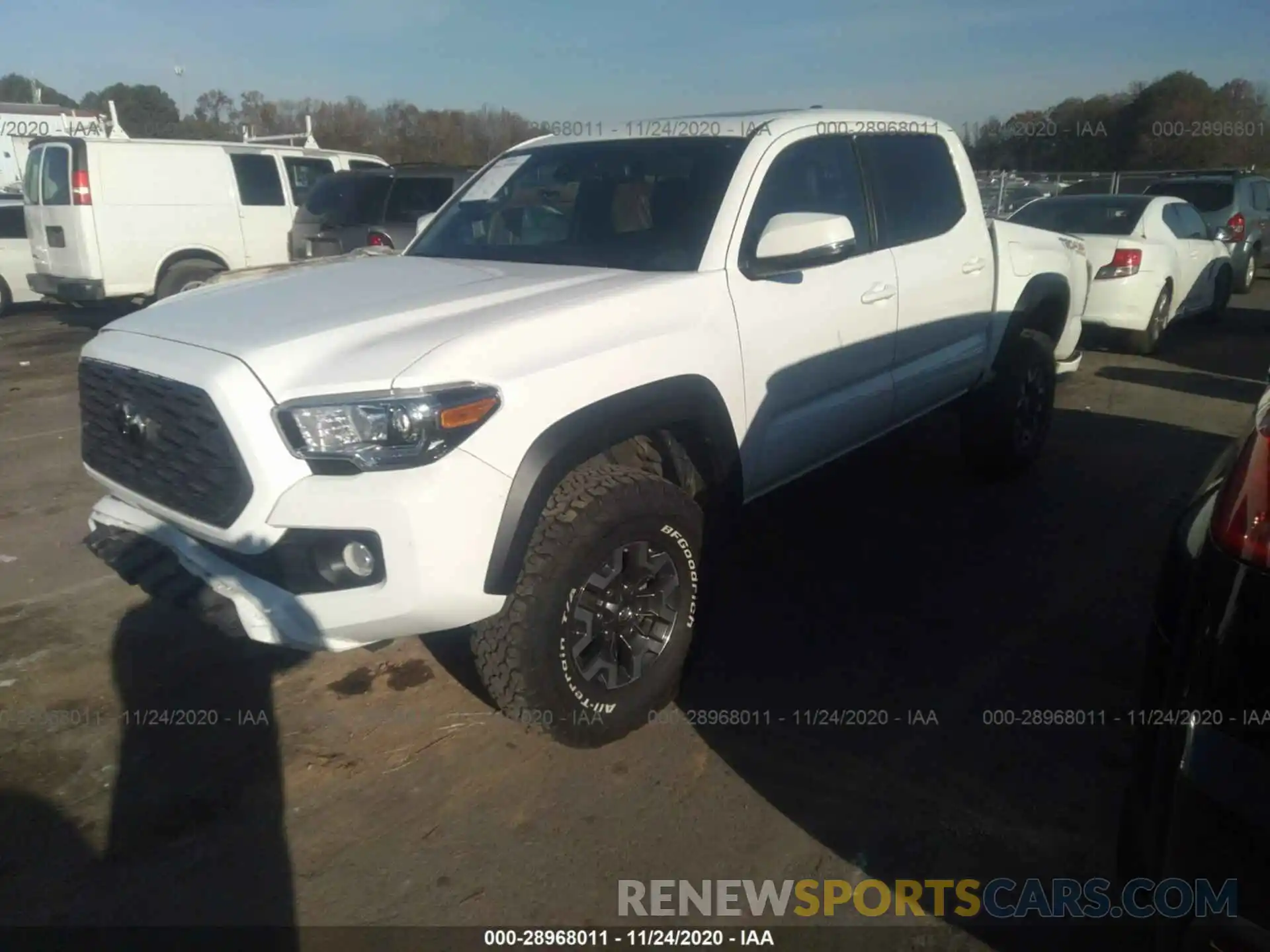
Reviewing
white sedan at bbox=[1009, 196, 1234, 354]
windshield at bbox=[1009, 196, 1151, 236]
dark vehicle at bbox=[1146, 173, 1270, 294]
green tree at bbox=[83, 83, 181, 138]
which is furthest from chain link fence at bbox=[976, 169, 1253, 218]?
green tree at bbox=[83, 83, 181, 138]

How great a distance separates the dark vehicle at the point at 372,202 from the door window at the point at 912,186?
676 centimetres

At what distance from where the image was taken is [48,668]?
387cm

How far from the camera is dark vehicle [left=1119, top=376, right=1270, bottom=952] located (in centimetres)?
165

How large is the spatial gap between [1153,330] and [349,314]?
908cm

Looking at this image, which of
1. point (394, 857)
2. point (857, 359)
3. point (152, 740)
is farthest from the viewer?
point (857, 359)

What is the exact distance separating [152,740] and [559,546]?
1.62 metres

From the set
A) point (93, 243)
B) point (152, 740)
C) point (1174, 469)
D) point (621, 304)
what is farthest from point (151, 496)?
point (93, 243)

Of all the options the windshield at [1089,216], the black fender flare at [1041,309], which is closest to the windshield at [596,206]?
the black fender flare at [1041,309]

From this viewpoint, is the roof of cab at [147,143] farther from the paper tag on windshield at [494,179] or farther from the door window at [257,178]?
the paper tag on windshield at [494,179]

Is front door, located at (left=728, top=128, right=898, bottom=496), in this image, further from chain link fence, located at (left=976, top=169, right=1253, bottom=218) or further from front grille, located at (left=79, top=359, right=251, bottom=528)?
chain link fence, located at (left=976, top=169, right=1253, bottom=218)

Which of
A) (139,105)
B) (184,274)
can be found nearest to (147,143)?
(184,274)

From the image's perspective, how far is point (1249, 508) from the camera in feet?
5.63

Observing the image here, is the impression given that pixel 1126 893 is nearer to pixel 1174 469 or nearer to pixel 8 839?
pixel 8 839

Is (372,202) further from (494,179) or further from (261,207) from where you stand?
(494,179)
